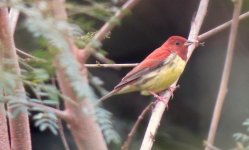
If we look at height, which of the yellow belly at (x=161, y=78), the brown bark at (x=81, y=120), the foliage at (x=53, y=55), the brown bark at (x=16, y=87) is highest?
the yellow belly at (x=161, y=78)

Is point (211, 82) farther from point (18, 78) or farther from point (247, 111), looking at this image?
point (18, 78)

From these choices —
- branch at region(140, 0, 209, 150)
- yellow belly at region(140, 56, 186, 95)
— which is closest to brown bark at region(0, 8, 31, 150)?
branch at region(140, 0, 209, 150)

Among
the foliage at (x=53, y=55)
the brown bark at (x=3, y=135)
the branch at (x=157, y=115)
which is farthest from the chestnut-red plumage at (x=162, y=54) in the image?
the foliage at (x=53, y=55)

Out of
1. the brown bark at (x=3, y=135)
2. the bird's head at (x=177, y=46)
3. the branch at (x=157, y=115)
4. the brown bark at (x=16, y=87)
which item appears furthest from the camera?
the bird's head at (x=177, y=46)

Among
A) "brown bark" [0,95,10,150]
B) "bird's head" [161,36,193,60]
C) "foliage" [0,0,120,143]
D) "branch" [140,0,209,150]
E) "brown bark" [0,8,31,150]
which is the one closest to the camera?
"foliage" [0,0,120,143]

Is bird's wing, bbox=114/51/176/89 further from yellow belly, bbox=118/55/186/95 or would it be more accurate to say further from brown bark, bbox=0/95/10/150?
brown bark, bbox=0/95/10/150

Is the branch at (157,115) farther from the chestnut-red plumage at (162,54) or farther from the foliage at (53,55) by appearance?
the chestnut-red plumage at (162,54)
